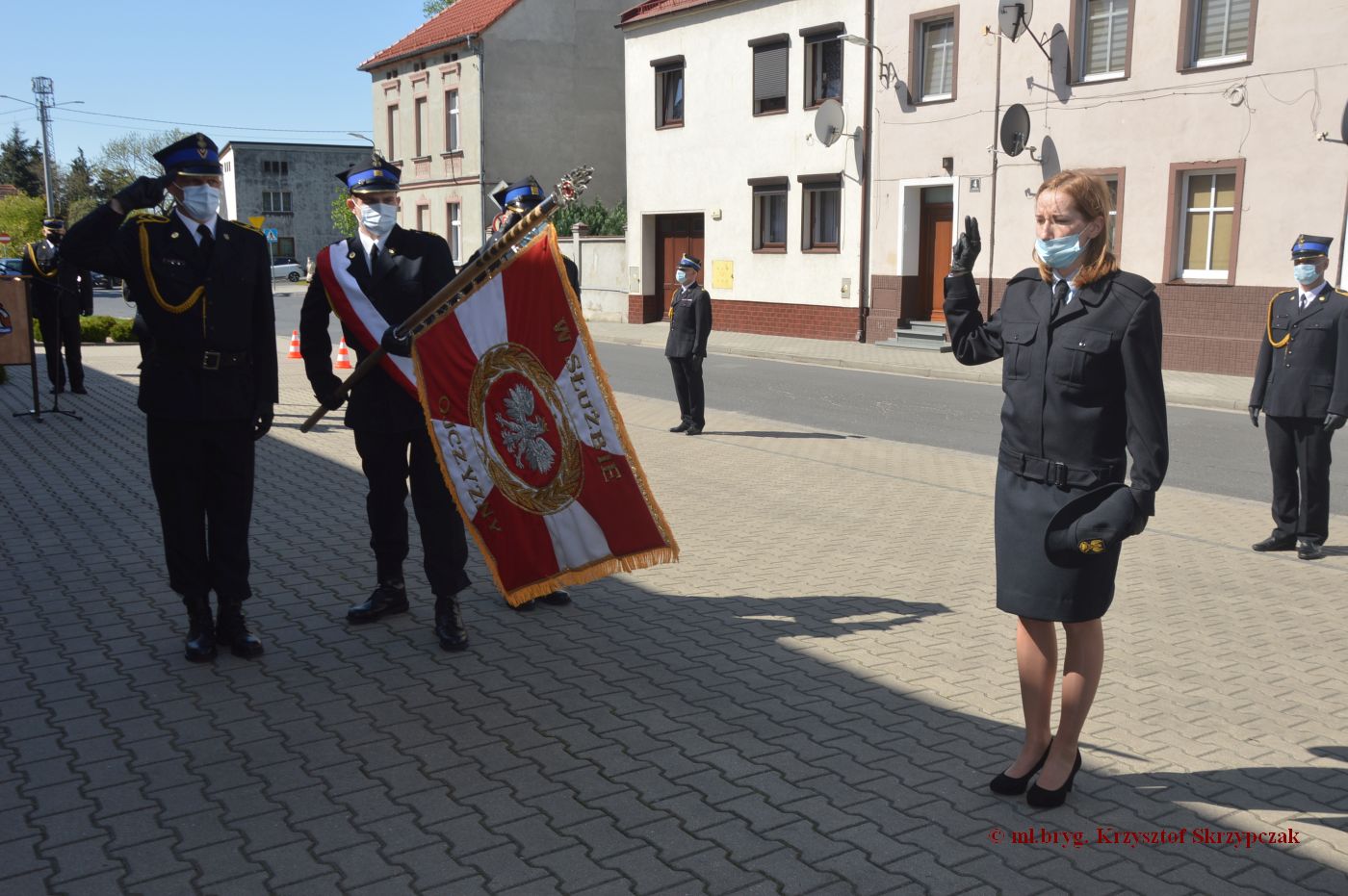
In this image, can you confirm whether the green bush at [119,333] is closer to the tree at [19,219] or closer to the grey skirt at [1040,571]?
the tree at [19,219]

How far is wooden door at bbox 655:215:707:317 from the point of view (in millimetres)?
30891

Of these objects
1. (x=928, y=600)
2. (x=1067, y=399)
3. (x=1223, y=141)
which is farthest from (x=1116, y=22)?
(x=1067, y=399)

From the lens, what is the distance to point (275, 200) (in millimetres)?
75438

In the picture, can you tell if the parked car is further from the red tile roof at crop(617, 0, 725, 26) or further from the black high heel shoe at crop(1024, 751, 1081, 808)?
the black high heel shoe at crop(1024, 751, 1081, 808)

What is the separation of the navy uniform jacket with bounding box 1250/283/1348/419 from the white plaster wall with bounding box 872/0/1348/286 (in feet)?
37.3

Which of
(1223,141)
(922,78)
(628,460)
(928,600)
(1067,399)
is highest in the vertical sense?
(922,78)

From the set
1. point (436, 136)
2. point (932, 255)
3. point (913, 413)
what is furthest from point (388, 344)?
point (436, 136)

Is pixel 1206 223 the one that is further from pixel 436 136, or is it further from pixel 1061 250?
pixel 436 136

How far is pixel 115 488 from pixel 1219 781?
26.1 ft

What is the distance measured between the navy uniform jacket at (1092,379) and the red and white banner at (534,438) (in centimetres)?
231

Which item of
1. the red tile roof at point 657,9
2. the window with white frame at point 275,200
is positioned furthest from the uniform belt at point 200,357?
the window with white frame at point 275,200

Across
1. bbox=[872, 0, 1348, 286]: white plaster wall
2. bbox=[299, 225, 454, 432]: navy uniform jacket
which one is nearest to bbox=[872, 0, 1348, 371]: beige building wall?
bbox=[872, 0, 1348, 286]: white plaster wall

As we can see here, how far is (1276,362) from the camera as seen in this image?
7.84m

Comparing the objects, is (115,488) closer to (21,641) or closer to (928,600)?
(21,641)
